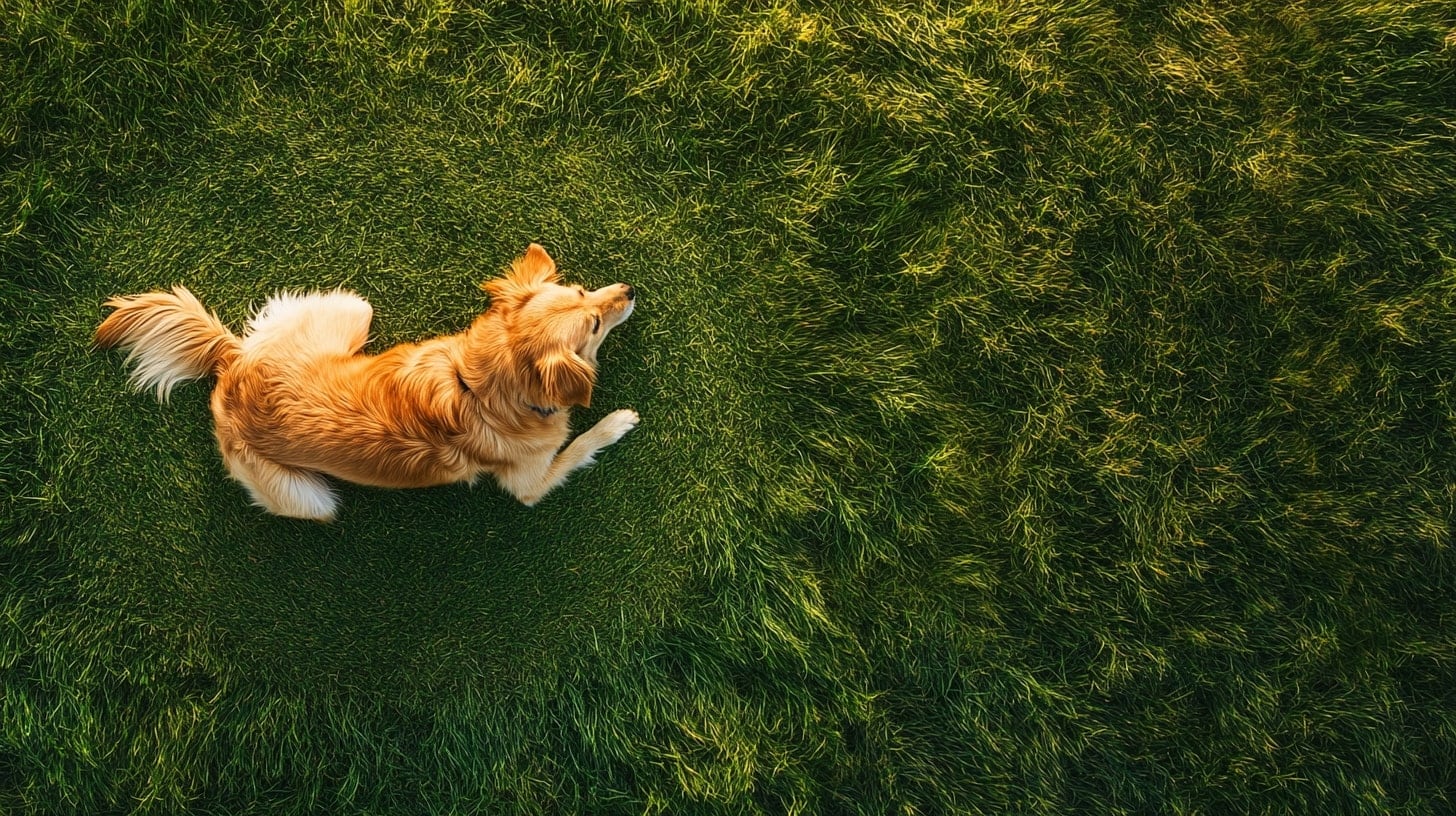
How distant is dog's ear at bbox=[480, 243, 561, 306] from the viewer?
8.53ft

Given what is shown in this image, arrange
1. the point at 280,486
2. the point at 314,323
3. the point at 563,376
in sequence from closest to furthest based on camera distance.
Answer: the point at 563,376 < the point at 280,486 < the point at 314,323

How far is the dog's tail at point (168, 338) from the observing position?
2.76 metres

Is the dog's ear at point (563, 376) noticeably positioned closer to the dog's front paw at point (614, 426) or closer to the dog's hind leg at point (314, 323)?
the dog's front paw at point (614, 426)

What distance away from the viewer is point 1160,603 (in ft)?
10.6

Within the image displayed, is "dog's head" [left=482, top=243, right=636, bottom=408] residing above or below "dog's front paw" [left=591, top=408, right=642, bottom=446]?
above

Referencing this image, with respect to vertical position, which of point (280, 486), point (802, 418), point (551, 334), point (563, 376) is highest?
point (551, 334)

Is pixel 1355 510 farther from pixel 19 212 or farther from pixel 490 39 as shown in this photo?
pixel 19 212

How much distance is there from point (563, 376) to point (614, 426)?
703 millimetres

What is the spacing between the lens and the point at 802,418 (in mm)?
3207

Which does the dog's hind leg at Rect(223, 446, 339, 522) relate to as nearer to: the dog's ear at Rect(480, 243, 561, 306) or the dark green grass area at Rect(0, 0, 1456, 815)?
the dark green grass area at Rect(0, 0, 1456, 815)

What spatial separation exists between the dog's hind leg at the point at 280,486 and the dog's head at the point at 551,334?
1012 millimetres

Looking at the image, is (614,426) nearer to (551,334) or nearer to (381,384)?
(551,334)

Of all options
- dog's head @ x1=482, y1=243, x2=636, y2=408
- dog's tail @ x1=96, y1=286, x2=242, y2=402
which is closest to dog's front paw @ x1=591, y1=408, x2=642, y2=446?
dog's head @ x1=482, y1=243, x2=636, y2=408

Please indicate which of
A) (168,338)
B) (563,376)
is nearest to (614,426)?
(563,376)
